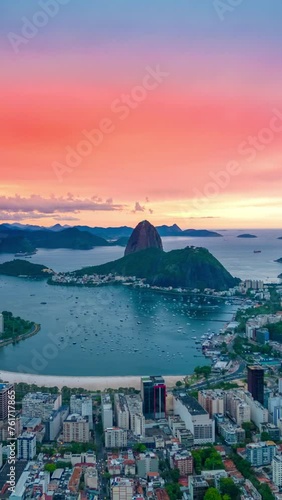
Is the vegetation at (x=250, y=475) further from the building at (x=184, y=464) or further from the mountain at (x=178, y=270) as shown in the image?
the mountain at (x=178, y=270)

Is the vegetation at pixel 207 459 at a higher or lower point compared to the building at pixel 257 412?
lower

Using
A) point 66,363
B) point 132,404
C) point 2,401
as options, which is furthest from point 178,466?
point 66,363

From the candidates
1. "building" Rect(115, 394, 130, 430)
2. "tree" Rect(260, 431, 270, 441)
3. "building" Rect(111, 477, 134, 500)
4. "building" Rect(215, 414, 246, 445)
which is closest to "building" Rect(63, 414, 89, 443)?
"building" Rect(115, 394, 130, 430)

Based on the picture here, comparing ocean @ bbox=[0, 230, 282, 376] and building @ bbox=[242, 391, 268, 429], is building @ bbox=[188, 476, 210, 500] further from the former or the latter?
ocean @ bbox=[0, 230, 282, 376]

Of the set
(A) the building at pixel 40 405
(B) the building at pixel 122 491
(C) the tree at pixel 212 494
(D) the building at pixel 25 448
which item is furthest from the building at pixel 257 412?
(D) the building at pixel 25 448

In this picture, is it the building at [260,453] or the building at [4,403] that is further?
the building at [4,403]

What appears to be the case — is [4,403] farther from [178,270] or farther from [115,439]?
[178,270]
